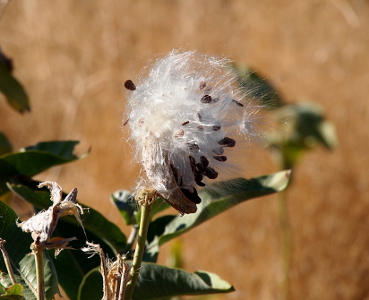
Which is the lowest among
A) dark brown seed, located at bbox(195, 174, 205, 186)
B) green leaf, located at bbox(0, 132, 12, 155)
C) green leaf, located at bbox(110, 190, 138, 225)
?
dark brown seed, located at bbox(195, 174, 205, 186)

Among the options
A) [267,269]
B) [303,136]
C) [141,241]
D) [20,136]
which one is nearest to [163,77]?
[141,241]

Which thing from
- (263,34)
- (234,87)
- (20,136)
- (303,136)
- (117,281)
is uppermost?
(263,34)

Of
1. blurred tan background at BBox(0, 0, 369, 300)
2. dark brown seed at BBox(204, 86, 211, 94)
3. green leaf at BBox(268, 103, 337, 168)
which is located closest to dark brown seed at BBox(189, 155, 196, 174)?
dark brown seed at BBox(204, 86, 211, 94)

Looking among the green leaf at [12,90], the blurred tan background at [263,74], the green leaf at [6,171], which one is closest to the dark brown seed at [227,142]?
the green leaf at [6,171]

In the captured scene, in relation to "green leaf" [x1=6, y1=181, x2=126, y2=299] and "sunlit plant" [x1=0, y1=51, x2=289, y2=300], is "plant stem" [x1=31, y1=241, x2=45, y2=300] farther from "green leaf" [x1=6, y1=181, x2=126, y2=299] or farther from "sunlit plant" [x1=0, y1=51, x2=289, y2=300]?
"green leaf" [x1=6, y1=181, x2=126, y2=299]

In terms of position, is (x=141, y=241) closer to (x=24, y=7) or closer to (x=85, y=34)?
(x=85, y=34)

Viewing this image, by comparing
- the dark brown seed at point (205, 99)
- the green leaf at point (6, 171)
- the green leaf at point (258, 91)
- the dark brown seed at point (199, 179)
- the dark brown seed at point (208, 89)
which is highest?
the green leaf at point (6, 171)

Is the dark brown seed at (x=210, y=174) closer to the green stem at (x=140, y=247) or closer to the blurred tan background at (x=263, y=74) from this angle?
the green stem at (x=140, y=247)
